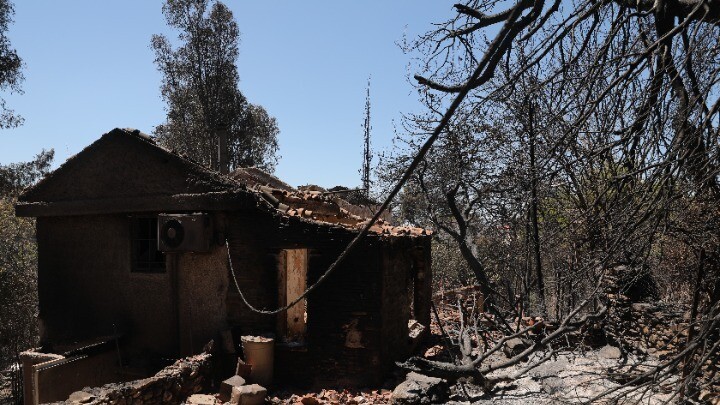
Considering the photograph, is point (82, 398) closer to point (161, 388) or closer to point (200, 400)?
point (161, 388)

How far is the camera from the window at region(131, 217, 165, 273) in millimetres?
11152

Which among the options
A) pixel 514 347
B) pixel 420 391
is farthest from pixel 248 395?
pixel 514 347

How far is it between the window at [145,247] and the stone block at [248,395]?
3.84 meters

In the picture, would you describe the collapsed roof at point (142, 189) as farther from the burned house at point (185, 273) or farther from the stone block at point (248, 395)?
the stone block at point (248, 395)

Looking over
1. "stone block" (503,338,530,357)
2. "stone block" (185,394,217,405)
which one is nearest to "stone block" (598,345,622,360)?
"stone block" (503,338,530,357)

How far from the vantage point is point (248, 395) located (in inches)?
325

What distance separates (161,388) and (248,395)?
4.73ft

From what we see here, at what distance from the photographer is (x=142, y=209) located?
10781 mm

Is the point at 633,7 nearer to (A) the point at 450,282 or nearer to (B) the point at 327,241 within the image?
(B) the point at 327,241

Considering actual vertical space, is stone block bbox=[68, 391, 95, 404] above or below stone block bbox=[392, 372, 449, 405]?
above

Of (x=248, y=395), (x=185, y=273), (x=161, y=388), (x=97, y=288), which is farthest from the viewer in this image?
(x=97, y=288)

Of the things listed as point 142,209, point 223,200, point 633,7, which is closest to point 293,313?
point 223,200

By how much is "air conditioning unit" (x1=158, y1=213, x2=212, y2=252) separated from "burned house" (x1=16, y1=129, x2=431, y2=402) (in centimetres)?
2

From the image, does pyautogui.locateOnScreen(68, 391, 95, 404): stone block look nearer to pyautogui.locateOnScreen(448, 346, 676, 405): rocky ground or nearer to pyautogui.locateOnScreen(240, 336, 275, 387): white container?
pyautogui.locateOnScreen(240, 336, 275, 387): white container
